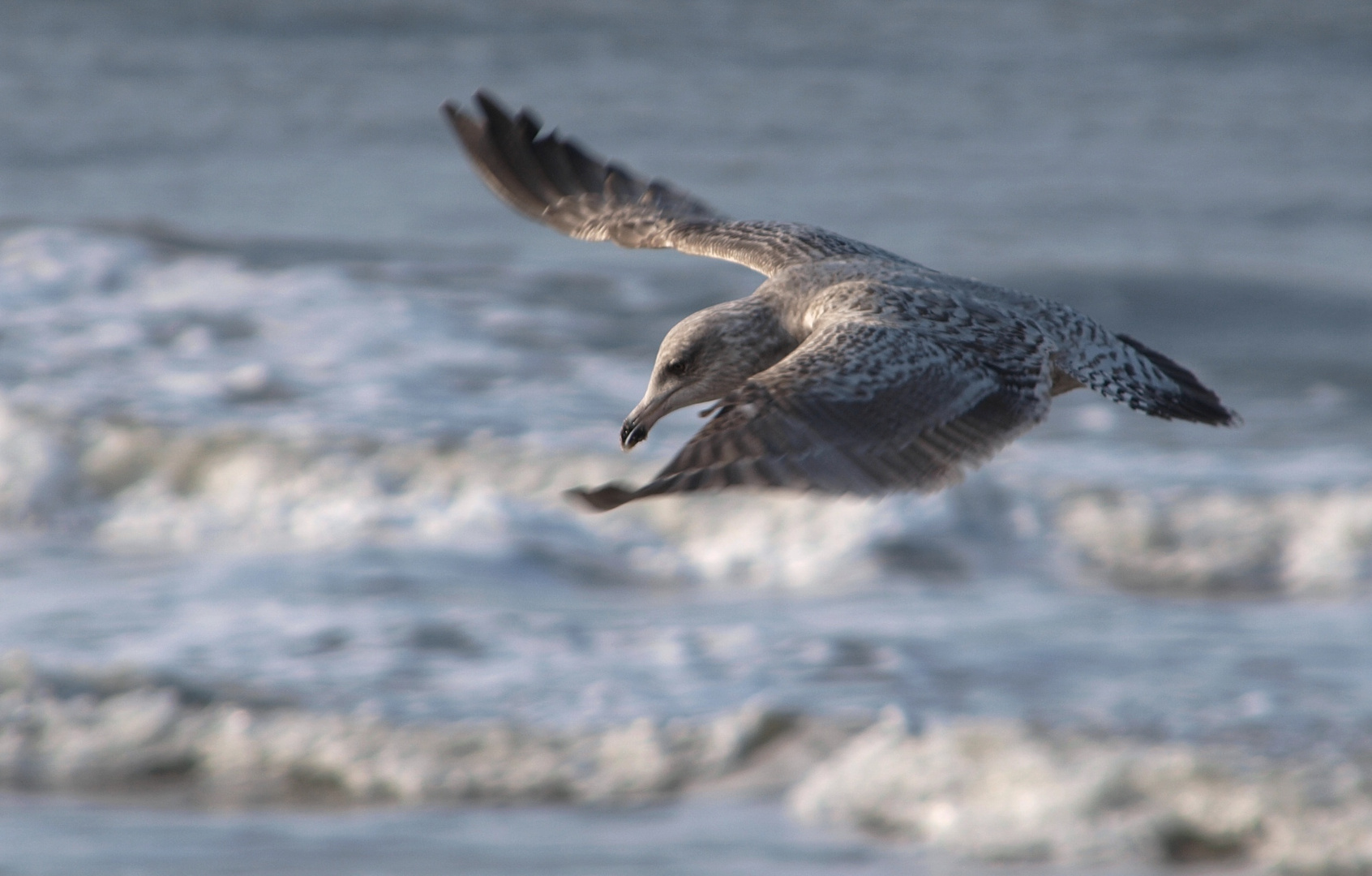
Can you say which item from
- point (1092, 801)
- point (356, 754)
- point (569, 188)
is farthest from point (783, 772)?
point (569, 188)

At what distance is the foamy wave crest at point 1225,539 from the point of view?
9273 mm

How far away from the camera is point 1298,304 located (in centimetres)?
1324

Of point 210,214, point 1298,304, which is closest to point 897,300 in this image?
point 1298,304

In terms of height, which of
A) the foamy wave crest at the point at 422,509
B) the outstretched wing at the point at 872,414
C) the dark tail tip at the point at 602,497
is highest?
the foamy wave crest at the point at 422,509

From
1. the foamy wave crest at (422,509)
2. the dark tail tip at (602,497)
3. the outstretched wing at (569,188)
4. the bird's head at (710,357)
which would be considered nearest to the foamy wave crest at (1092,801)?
the foamy wave crest at (422,509)

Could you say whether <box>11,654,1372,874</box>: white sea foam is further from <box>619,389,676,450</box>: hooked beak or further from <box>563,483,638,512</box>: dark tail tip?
<box>563,483,638,512</box>: dark tail tip

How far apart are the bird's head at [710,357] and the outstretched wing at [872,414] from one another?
282mm

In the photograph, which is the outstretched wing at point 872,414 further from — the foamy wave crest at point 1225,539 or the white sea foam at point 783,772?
the foamy wave crest at point 1225,539

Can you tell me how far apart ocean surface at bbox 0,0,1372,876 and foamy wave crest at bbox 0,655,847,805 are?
2cm

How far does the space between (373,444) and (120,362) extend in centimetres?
234

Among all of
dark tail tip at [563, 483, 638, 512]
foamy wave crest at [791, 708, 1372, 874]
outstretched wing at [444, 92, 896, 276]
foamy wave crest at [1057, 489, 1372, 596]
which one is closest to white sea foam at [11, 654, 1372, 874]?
foamy wave crest at [791, 708, 1372, 874]

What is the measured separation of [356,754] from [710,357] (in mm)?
3780

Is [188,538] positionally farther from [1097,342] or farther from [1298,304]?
[1298,304]

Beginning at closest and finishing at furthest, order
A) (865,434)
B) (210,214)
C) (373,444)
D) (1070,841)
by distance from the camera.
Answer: (865,434) → (1070,841) → (373,444) → (210,214)
